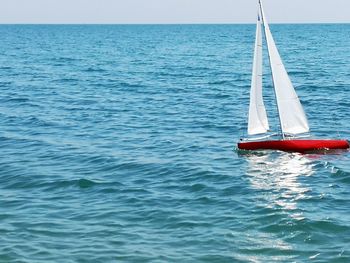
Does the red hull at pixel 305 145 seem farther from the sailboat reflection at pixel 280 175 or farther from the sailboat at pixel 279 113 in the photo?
the sailboat reflection at pixel 280 175

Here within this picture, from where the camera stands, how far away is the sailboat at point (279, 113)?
31.6m

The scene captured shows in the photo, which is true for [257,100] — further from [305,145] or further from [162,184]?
[162,184]

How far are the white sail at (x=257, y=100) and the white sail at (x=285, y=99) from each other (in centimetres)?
A: 84

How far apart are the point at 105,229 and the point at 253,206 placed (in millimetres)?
6210

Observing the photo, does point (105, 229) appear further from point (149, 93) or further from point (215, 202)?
point (149, 93)

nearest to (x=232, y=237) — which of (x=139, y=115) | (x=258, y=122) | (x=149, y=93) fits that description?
(x=258, y=122)

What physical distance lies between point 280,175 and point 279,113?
5622mm

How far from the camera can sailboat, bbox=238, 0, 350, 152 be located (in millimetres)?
31641

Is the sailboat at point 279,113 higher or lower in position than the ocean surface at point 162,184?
higher

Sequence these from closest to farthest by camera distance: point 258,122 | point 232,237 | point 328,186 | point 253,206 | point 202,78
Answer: point 232,237 < point 253,206 < point 328,186 < point 258,122 < point 202,78

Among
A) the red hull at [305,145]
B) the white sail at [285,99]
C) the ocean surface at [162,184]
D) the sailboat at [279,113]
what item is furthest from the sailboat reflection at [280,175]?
the white sail at [285,99]

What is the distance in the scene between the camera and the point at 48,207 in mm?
23875

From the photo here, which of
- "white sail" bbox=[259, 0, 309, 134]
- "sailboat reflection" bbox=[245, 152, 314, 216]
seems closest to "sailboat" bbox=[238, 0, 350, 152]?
"white sail" bbox=[259, 0, 309, 134]

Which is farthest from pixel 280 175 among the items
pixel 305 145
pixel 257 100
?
pixel 257 100
